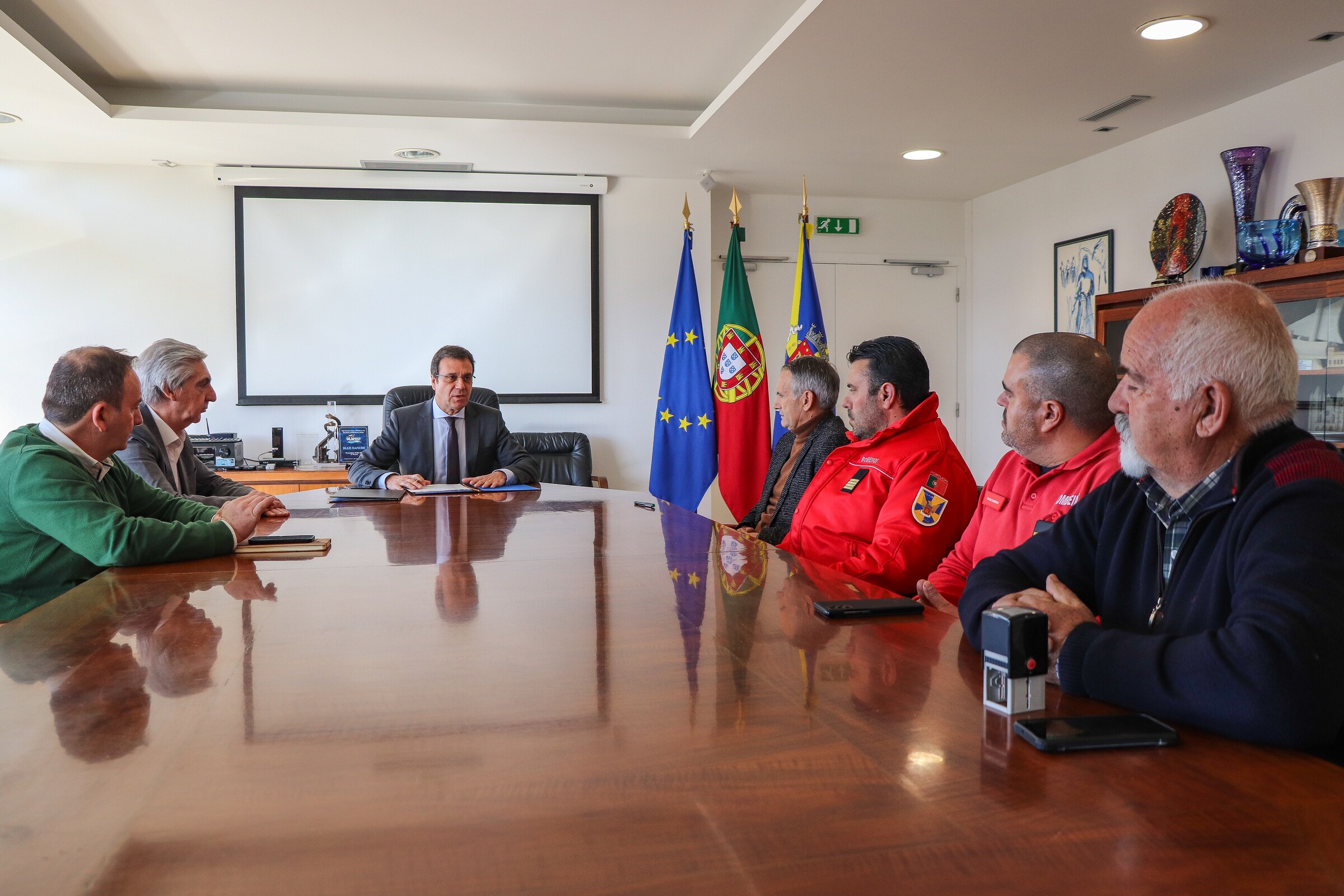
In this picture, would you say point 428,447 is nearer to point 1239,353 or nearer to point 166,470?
point 166,470

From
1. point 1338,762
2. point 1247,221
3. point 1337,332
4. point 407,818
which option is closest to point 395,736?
point 407,818

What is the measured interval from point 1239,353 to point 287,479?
5119mm

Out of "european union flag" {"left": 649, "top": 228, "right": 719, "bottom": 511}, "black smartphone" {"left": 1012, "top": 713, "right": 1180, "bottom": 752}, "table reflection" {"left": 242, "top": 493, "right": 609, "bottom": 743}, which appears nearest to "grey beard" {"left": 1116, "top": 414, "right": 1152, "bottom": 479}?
"black smartphone" {"left": 1012, "top": 713, "right": 1180, "bottom": 752}

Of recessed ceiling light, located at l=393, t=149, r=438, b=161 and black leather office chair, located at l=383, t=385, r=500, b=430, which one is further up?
recessed ceiling light, located at l=393, t=149, r=438, b=161

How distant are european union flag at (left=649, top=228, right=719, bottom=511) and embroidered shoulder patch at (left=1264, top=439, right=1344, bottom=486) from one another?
4.35m

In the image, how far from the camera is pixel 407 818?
79 cm

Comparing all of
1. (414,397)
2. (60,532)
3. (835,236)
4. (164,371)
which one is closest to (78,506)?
(60,532)

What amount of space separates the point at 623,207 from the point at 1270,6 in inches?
148

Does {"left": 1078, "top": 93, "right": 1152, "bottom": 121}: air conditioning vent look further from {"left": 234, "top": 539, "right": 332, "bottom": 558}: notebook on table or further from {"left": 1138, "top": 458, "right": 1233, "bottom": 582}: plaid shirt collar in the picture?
{"left": 234, "top": 539, "right": 332, "bottom": 558}: notebook on table

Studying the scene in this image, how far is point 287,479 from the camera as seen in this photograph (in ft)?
17.6

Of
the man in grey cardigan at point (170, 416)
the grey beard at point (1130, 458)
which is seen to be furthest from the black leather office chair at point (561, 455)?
the grey beard at point (1130, 458)

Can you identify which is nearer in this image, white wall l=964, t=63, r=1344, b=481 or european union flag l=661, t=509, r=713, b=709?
european union flag l=661, t=509, r=713, b=709

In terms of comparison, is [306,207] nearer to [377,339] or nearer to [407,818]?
[377,339]

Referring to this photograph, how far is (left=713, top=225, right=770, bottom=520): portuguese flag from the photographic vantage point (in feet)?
17.9
